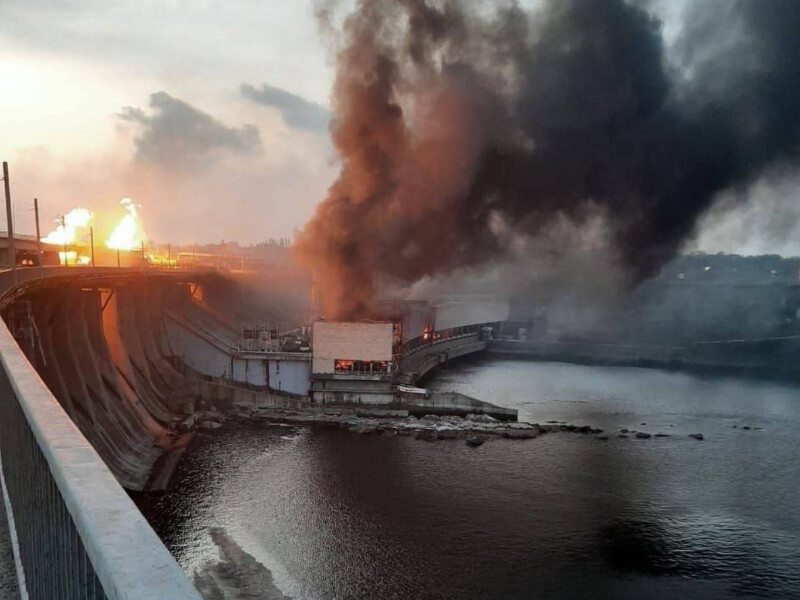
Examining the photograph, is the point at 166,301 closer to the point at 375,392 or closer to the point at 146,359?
the point at 146,359

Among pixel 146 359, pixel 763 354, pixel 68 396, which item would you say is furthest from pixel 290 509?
pixel 763 354

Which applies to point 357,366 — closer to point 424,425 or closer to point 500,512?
point 424,425

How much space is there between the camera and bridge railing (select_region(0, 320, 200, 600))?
5.22 feet

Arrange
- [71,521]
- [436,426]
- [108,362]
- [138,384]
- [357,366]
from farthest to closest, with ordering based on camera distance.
A: [357,366] → [436,426] → [138,384] → [108,362] → [71,521]

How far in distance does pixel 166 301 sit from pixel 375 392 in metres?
18.4

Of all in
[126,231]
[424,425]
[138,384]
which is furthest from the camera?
[126,231]

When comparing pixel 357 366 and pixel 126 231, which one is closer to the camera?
pixel 357 366

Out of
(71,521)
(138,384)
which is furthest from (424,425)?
(71,521)

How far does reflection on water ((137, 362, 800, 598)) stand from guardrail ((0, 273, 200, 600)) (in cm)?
1409

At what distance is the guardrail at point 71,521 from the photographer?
1.59 meters

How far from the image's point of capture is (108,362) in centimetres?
2645

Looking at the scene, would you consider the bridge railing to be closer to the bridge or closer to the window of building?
the bridge

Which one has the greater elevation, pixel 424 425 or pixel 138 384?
pixel 138 384

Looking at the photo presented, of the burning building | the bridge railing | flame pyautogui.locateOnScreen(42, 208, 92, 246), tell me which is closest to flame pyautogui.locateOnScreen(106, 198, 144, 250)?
flame pyautogui.locateOnScreen(42, 208, 92, 246)
